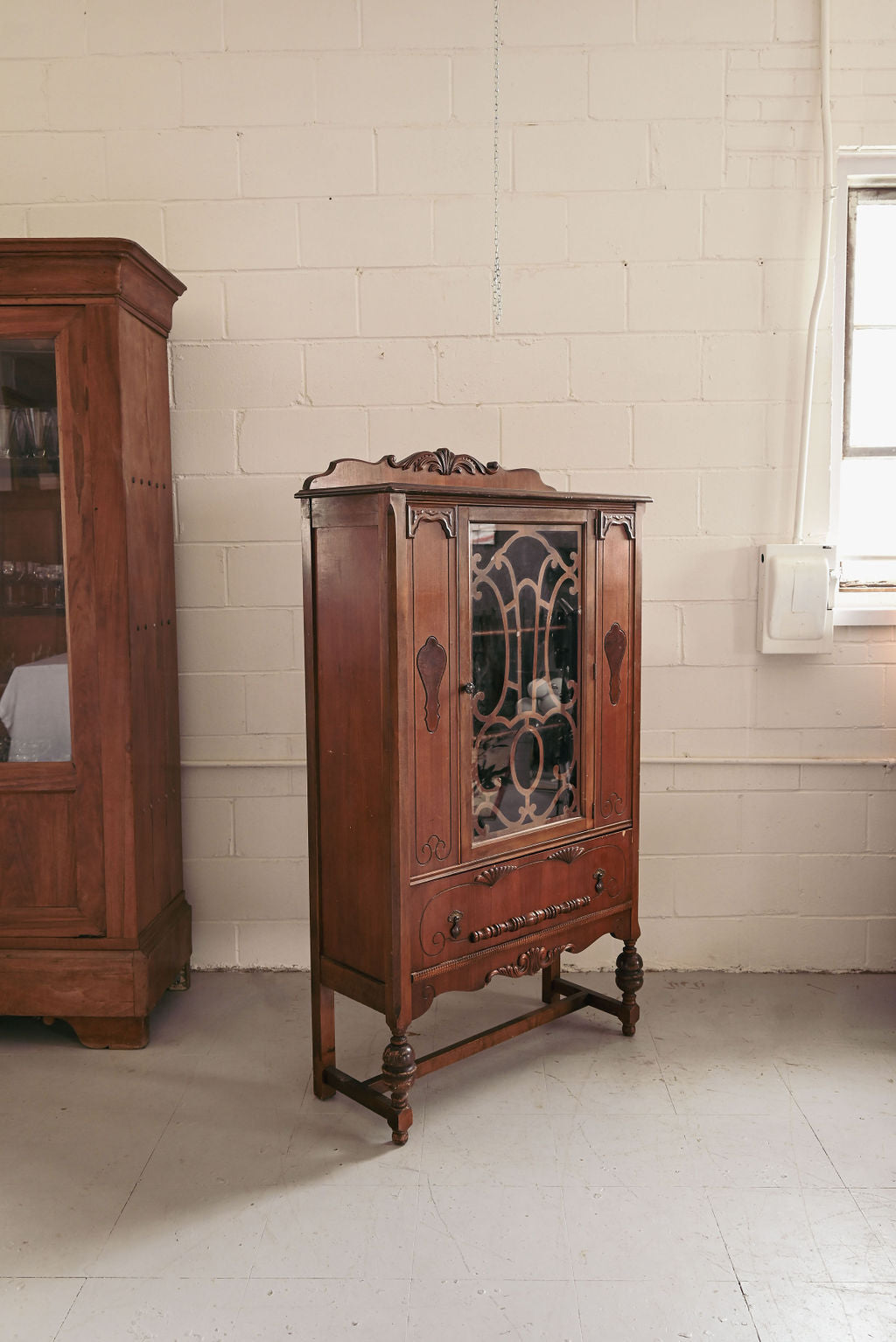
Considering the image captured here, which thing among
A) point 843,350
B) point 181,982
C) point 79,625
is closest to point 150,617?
point 79,625

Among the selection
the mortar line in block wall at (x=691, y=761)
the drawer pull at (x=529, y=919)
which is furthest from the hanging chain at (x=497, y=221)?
the drawer pull at (x=529, y=919)

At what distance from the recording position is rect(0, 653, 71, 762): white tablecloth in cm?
283

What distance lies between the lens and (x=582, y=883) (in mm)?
2768

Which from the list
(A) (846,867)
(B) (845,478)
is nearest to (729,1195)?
(A) (846,867)

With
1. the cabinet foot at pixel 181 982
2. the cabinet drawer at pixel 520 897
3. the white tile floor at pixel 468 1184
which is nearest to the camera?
the white tile floor at pixel 468 1184

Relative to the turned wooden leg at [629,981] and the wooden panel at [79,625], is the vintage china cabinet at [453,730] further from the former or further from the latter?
the wooden panel at [79,625]

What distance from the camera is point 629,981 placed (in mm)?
2898

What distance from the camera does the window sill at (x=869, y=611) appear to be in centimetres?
324

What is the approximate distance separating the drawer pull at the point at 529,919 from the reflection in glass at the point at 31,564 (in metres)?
1.20

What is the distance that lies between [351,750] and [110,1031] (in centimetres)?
112

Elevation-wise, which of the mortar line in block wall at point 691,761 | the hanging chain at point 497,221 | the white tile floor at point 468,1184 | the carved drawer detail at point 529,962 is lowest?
the white tile floor at point 468,1184

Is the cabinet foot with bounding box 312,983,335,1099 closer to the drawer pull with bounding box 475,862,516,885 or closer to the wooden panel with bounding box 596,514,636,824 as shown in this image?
the drawer pull with bounding box 475,862,516,885

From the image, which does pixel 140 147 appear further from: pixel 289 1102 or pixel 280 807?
pixel 289 1102

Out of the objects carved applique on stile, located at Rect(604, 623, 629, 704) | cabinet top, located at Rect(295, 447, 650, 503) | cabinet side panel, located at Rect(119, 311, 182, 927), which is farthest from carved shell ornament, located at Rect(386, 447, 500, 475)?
cabinet side panel, located at Rect(119, 311, 182, 927)
